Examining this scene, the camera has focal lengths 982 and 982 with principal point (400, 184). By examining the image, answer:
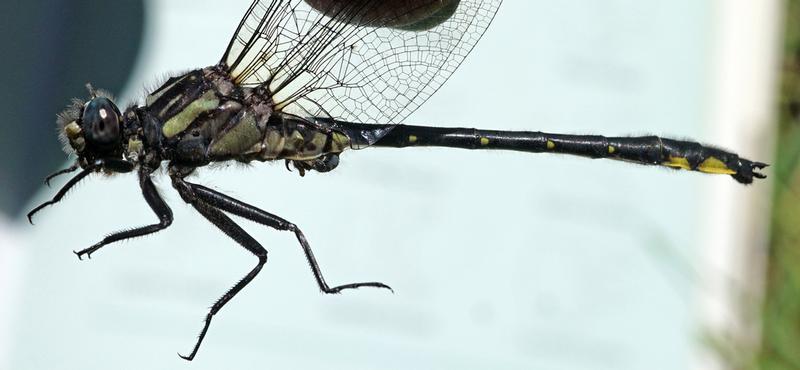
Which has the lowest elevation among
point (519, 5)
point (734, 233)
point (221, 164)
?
point (734, 233)

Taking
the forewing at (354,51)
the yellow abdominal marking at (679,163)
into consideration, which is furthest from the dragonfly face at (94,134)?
the yellow abdominal marking at (679,163)

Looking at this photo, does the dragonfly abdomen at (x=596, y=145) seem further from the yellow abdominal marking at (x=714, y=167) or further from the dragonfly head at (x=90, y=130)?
the dragonfly head at (x=90, y=130)

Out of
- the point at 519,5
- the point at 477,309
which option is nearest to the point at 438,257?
the point at 477,309

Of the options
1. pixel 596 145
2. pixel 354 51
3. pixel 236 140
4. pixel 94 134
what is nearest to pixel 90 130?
pixel 94 134

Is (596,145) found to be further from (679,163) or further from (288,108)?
(288,108)

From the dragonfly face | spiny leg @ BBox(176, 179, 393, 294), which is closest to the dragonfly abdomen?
spiny leg @ BBox(176, 179, 393, 294)

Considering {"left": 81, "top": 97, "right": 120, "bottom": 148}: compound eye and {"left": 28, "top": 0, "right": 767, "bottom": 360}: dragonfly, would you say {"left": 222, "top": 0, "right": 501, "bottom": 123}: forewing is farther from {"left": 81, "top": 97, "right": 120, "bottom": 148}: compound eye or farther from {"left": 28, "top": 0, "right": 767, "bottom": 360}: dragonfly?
{"left": 81, "top": 97, "right": 120, "bottom": 148}: compound eye

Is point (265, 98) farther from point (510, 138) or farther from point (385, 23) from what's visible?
point (510, 138)
